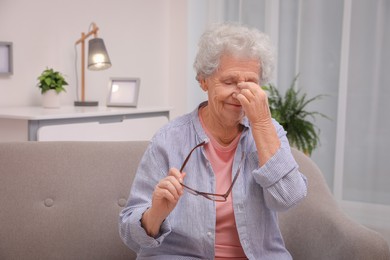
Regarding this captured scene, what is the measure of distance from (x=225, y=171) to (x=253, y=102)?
24 centimetres

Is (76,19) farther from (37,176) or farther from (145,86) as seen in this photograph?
(37,176)

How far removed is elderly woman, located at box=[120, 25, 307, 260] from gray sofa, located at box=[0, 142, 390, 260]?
0.21 m

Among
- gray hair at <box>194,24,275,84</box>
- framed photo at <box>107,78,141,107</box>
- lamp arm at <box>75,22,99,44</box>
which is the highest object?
lamp arm at <box>75,22,99,44</box>

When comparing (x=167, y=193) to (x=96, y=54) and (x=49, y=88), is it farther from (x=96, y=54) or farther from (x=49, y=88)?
(x=96, y=54)

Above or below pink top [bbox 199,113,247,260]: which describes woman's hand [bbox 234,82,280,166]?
above

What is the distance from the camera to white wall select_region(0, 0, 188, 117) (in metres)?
3.19

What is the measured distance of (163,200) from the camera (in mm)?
1329

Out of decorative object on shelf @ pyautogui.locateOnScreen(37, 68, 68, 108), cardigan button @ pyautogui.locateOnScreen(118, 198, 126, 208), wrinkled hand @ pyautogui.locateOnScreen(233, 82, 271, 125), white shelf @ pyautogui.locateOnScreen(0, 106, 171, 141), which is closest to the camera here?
wrinkled hand @ pyautogui.locateOnScreen(233, 82, 271, 125)

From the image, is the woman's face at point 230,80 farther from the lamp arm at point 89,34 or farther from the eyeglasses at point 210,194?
the lamp arm at point 89,34

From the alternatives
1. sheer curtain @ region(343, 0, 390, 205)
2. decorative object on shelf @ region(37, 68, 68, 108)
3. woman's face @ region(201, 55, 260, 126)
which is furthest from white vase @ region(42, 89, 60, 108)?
sheer curtain @ region(343, 0, 390, 205)

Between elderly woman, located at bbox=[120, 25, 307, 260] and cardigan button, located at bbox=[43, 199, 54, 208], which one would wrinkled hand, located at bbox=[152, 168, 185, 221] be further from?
cardigan button, located at bbox=[43, 199, 54, 208]

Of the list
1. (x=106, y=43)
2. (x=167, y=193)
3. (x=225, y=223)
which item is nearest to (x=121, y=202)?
(x=225, y=223)

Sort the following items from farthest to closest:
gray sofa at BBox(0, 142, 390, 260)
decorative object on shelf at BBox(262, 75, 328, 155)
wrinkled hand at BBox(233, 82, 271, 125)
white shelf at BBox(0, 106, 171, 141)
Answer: decorative object on shelf at BBox(262, 75, 328, 155), white shelf at BBox(0, 106, 171, 141), gray sofa at BBox(0, 142, 390, 260), wrinkled hand at BBox(233, 82, 271, 125)

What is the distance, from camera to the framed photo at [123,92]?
135 inches
